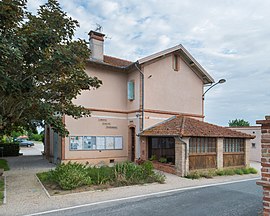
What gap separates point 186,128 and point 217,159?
2.75 m

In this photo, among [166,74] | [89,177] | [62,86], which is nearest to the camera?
[89,177]

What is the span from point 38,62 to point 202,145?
387 inches

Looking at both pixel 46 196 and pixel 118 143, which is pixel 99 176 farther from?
pixel 118 143

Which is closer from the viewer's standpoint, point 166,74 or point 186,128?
point 186,128

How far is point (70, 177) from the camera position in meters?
9.54

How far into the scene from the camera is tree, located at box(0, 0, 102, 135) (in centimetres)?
777

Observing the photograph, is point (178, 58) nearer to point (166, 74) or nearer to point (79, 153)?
point (166, 74)

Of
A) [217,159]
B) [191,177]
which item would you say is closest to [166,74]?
[217,159]

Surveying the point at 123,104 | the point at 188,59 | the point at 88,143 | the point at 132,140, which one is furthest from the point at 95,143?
the point at 188,59

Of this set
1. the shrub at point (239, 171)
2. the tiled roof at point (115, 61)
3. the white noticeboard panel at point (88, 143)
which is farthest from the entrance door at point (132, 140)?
the shrub at point (239, 171)

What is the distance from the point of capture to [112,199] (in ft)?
26.9

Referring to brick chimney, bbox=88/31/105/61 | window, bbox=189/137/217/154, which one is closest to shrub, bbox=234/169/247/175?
window, bbox=189/137/217/154

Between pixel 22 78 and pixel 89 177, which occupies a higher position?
pixel 22 78

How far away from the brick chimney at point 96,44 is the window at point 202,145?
31.6ft
